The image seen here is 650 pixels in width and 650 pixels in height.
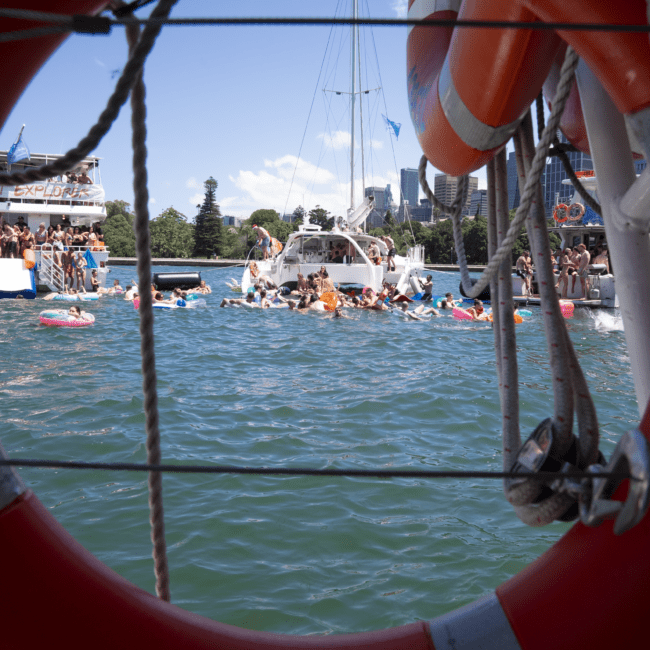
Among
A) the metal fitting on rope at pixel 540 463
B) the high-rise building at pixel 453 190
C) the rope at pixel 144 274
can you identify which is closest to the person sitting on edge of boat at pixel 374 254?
the high-rise building at pixel 453 190

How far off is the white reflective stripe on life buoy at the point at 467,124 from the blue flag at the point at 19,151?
843 inches

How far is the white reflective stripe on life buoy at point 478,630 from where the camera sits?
1038mm

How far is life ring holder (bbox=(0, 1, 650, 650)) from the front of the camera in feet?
2.98

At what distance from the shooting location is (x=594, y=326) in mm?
12570

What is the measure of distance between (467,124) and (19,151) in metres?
21.8

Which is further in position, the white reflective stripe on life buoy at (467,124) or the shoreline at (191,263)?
the shoreline at (191,263)

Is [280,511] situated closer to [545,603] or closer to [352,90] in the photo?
[545,603]

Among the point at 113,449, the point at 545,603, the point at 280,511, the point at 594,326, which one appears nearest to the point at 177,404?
the point at 113,449

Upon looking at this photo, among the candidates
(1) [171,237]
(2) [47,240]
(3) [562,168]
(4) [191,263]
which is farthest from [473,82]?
(1) [171,237]

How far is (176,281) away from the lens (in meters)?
21.7

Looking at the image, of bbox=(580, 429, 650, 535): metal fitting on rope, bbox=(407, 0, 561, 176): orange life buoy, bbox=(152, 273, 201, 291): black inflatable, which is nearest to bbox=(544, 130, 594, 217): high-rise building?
bbox=(407, 0, 561, 176): orange life buoy

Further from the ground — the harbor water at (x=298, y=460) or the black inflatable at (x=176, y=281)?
the black inflatable at (x=176, y=281)

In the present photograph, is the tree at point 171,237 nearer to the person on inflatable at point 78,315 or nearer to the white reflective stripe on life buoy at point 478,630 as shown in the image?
the person on inflatable at point 78,315

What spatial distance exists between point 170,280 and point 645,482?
21.5 meters
